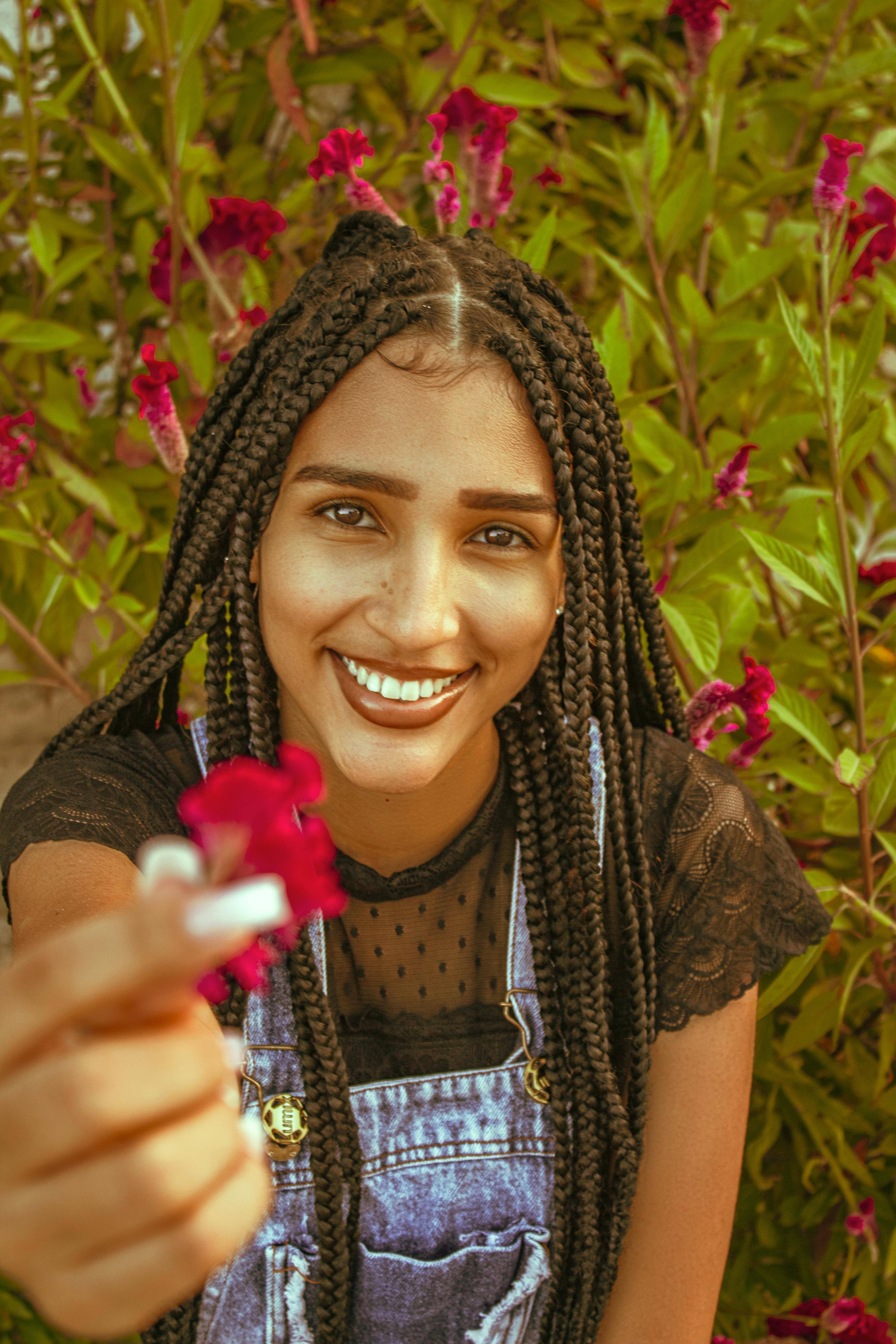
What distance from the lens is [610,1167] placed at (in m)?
1.13

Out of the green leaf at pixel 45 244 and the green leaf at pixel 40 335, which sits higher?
the green leaf at pixel 45 244

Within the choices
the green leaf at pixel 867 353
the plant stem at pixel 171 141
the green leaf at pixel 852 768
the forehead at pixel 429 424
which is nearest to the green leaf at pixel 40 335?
the plant stem at pixel 171 141

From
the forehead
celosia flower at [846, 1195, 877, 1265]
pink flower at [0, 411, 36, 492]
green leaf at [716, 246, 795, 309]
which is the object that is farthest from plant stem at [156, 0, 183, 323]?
celosia flower at [846, 1195, 877, 1265]

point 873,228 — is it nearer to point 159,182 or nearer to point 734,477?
point 734,477

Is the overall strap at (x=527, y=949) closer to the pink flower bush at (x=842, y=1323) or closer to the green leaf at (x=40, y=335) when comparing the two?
the pink flower bush at (x=842, y=1323)

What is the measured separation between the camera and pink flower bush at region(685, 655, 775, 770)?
115 cm

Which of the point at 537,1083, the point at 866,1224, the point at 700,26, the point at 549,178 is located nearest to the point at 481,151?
the point at 549,178

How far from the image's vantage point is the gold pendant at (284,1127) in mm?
1059

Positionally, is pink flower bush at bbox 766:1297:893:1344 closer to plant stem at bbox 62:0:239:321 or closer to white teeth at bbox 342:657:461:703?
white teeth at bbox 342:657:461:703

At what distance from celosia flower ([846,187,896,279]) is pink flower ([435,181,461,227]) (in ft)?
1.55

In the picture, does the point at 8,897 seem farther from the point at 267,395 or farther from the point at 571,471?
the point at 571,471

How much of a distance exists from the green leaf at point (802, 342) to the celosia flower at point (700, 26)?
49 cm

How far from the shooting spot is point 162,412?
1.18 metres

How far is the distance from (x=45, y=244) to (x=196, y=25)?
322mm
